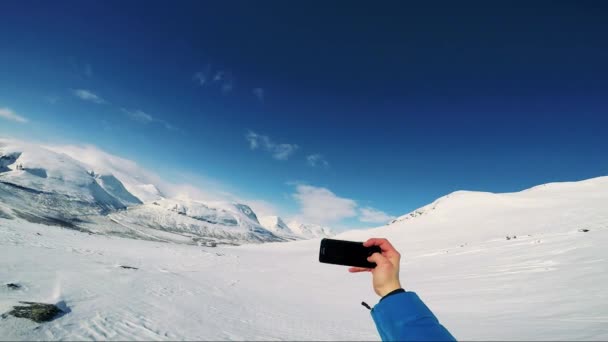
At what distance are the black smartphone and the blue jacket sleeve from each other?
1.53ft

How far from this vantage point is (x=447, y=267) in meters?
17.9

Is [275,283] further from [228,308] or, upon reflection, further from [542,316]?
[542,316]

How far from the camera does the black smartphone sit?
6.59ft

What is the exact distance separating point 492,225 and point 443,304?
27.2 m

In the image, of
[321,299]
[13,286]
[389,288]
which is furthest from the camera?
[321,299]

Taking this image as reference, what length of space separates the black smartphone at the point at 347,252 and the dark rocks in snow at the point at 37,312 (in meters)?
7.50

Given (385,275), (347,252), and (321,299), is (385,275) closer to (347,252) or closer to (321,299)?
(347,252)

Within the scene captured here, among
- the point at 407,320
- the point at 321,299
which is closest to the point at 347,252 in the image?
the point at 407,320

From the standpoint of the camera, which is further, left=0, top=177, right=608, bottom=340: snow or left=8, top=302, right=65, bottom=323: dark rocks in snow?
left=0, top=177, right=608, bottom=340: snow

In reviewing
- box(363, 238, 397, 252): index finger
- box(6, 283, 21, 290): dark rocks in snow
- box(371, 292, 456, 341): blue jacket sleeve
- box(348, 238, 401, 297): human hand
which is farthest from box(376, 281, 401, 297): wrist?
box(6, 283, 21, 290): dark rocks in snow

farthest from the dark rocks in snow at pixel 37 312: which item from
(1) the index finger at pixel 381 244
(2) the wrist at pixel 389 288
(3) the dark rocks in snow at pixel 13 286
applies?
(2) the wrist at pixel 389 288

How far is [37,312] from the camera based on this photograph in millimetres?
6281

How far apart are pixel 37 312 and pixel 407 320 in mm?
8452

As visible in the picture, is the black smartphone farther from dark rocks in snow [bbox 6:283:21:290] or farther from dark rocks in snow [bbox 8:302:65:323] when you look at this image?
dark rocks in snow [bbox 6:283:21:290]
